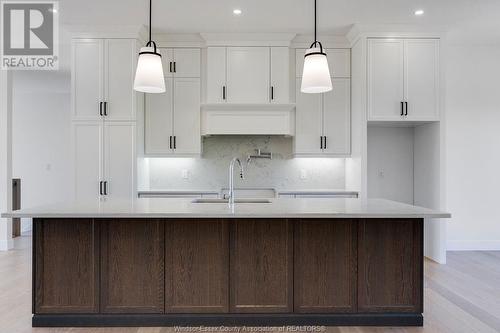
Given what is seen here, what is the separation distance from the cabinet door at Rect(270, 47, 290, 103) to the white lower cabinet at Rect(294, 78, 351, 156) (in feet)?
0.59

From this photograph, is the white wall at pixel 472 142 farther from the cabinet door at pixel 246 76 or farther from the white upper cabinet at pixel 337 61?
the cabinet door at pixel 246 76

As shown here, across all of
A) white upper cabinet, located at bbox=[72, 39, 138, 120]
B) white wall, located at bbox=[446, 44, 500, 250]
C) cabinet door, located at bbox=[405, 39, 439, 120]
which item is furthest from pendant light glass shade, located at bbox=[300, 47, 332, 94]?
white wall, located at bbox=[446, 44, 500, 250]

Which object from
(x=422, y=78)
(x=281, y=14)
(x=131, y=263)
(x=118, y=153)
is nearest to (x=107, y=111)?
(x=118, y=153)

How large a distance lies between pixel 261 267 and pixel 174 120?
2827 mm

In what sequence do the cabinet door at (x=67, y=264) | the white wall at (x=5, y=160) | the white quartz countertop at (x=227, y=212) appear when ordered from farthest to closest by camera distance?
the white wall at (x=5, y=160) → the cabinet door at (x=67, y=264) → the white quartz countertop at (x=227, y=212)

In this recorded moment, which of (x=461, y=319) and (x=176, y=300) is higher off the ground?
(x=176, y=300)

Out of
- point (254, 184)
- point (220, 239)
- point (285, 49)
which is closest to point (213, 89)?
point (285, 49)

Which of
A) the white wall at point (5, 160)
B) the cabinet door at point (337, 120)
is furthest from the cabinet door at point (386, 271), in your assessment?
the white wall at point (5, 160)

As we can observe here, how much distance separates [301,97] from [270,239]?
274 centimetres

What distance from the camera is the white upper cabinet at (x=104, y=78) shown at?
466 cm

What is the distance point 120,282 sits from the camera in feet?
8.77

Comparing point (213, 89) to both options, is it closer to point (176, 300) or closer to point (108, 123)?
point (108, 123)

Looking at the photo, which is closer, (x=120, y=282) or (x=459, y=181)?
(x=120, y=282)

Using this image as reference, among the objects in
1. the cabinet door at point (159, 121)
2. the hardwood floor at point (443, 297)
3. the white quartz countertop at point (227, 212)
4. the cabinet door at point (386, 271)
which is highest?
the cabinet door at point (159, 121)
